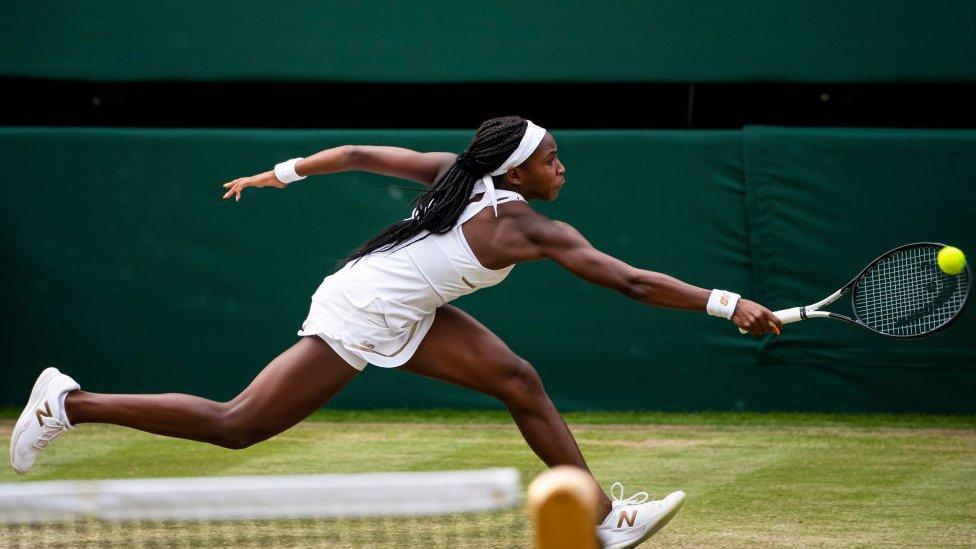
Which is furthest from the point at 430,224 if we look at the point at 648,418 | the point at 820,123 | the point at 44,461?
the point at 820,123

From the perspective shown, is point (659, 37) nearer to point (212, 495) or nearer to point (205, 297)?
point (205, 297)

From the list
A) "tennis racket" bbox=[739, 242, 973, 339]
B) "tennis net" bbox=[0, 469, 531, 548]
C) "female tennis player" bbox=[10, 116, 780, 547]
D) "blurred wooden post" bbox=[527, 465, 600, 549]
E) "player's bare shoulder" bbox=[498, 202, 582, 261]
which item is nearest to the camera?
"blurred wooden post" bbox=[527, 465, 600, 549]

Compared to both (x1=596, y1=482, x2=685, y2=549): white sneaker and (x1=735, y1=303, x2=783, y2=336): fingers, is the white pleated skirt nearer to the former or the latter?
(x1=596, y1=482, x2=685, y2=549): white sneaker

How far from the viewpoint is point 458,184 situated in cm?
448

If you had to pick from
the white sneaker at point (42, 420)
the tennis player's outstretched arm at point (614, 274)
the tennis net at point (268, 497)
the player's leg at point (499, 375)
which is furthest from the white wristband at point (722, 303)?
the white sneaker at point (42, 420)

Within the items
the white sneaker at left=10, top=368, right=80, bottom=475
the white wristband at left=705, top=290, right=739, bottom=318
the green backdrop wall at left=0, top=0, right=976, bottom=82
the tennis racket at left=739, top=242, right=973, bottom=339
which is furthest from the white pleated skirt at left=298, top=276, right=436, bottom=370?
the green backdrop wall at left=0, top=0, right=976, bottom=82

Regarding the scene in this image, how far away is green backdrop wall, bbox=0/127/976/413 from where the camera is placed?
7418mm

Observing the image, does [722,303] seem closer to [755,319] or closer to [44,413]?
[755,319]

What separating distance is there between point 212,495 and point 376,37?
5.65 meters

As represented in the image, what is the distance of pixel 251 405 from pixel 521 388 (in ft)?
2.92

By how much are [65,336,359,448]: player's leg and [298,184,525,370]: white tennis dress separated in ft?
0.24

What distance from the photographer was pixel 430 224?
14.5 ft

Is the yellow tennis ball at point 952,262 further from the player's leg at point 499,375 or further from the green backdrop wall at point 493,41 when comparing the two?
the green backdrop wall at point 493,41

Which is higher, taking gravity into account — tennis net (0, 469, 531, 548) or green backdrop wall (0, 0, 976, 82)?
green backdrop wall (0, 0, 976, 82)
